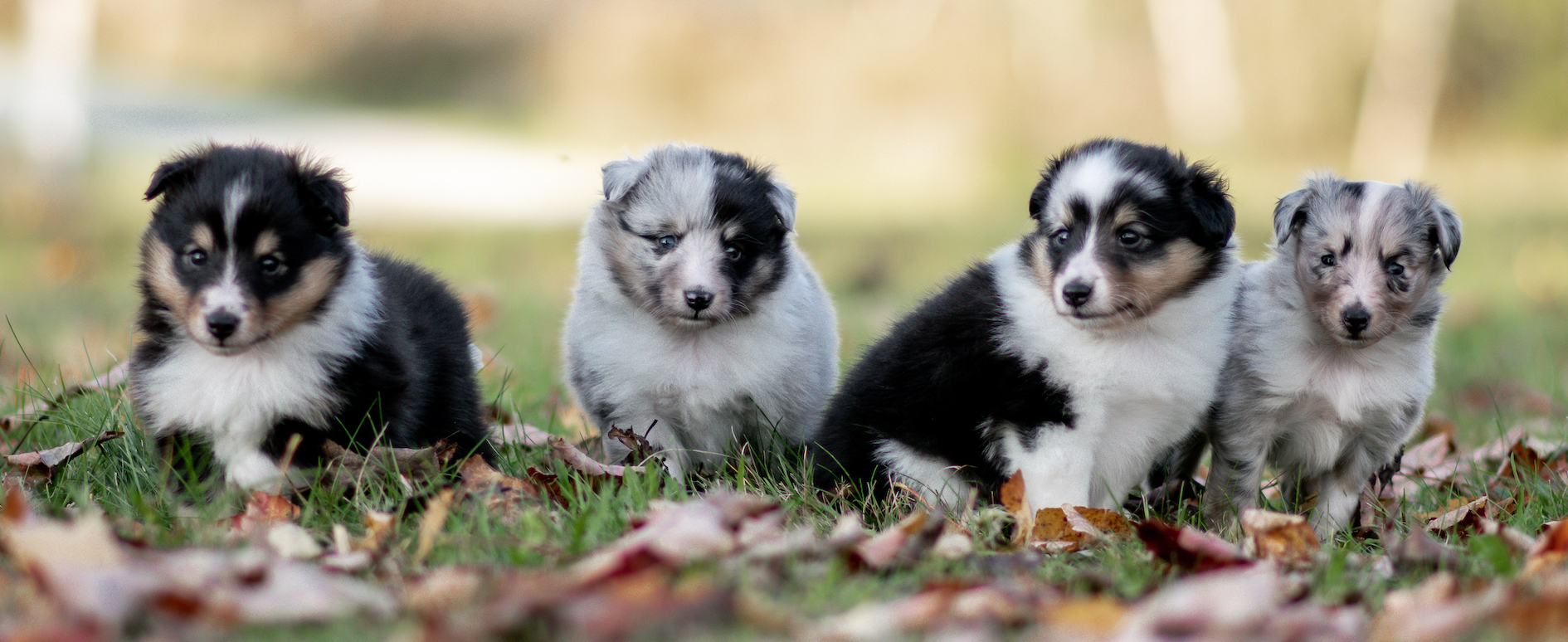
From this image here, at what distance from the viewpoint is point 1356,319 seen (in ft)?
12.6

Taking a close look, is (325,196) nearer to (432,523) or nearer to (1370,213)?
(432,523)

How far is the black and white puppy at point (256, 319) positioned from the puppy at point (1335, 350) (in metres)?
2.57

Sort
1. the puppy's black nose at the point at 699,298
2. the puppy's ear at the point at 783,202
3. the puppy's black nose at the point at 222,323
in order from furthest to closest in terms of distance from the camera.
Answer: the puppy's ear at the point at 783,202
the puppy's black nose at the point at 699,298
the puppy's black nose at the point at 222,323

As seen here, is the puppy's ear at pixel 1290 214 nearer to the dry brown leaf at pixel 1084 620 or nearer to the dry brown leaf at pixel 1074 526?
the dry brown leaf at pixel 1074 526

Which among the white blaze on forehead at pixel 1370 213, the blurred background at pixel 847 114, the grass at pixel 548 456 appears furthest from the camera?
the blurred background at pixel 847 114

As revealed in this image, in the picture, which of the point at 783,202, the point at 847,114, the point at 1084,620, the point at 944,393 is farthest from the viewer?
the point at 847,114

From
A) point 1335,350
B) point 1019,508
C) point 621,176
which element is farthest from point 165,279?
point 1335,350

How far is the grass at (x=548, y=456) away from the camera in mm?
2957

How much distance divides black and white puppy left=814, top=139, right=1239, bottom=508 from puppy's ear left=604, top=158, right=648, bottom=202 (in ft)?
3.66

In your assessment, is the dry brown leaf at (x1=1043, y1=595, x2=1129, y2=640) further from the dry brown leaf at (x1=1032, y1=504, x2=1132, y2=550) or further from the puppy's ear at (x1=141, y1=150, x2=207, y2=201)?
the puppy's ear at (x1=141, y1=150, x2=207, y2=201)

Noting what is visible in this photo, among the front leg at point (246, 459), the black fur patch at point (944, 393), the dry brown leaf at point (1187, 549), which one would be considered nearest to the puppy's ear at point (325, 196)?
the front leg at point (246, 459)

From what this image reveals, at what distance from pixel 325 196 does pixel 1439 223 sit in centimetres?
333

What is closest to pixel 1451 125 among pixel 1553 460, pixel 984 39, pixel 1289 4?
pixel 1289 4

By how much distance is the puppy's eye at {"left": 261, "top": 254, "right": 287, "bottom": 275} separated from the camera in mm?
A: 3363
